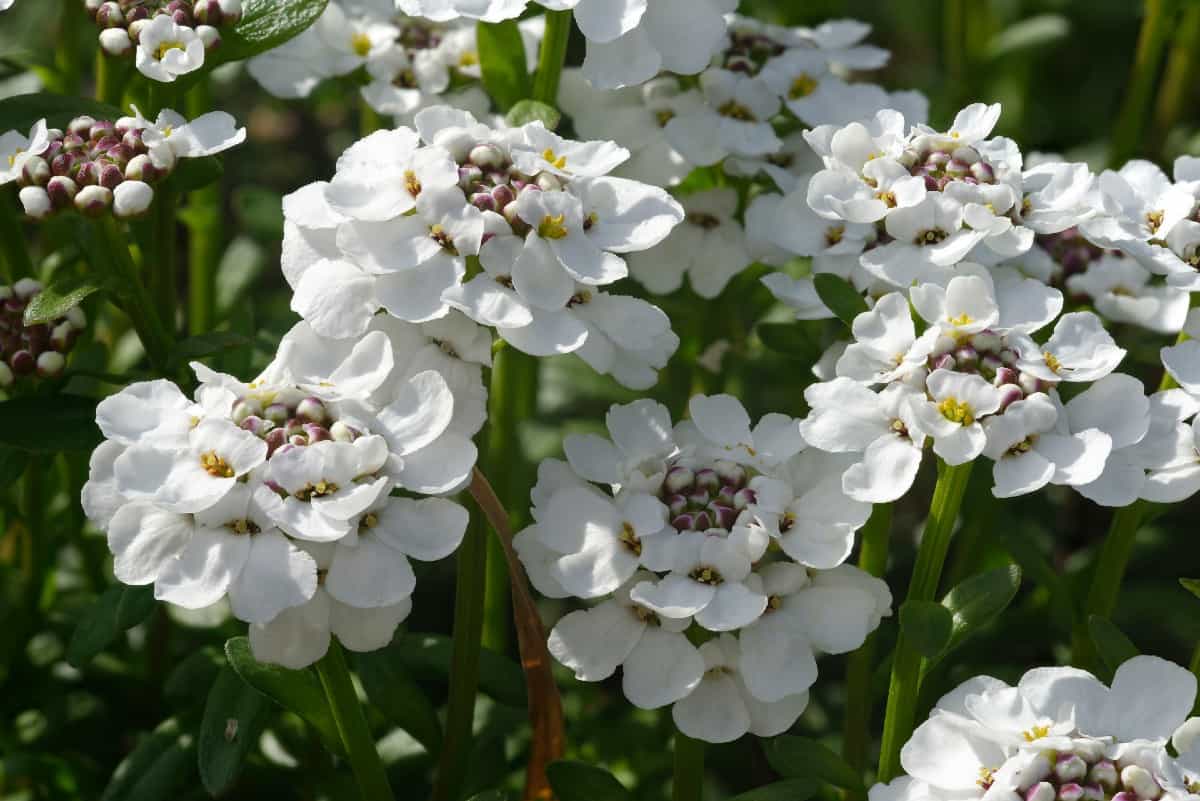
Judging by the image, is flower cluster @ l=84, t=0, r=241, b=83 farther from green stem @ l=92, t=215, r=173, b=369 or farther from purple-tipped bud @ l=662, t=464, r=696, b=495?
purple-tipped bud @ l=662, t=464, r=696, b=495

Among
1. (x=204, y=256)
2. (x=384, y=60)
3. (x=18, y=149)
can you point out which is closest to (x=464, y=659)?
(x=18, y=149)

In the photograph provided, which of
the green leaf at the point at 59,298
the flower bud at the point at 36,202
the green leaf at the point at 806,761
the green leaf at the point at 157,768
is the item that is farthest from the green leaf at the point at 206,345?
the green leaf at the point at 806,761

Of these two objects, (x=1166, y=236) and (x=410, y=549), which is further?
(x=1166, y=236)

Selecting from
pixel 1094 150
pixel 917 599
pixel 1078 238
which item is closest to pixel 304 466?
pixel 917 599

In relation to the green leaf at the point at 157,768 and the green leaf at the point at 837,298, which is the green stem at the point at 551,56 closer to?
the green leaf at the point at 837,298

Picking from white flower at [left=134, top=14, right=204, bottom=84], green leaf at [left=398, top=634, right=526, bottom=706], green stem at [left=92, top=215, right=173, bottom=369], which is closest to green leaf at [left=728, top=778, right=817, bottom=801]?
green leaf at [left=398, top=634, right=526, bottom=706]

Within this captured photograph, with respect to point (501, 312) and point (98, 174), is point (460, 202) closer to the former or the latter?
point (501, 312)

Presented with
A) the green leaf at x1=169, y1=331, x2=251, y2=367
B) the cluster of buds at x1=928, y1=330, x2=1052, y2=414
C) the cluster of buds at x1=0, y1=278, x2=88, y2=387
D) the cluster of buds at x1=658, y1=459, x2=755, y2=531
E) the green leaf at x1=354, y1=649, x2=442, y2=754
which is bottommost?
the green leaf at x1=354, y1=649, x2=442, y2=754
